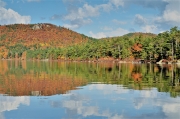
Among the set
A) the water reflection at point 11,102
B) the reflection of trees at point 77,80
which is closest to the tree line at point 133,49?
the reflection of trees at point 77,80

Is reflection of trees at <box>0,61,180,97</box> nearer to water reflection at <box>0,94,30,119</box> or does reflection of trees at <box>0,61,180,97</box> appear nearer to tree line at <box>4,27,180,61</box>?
water reflection at <box>0,94,30,119</box>

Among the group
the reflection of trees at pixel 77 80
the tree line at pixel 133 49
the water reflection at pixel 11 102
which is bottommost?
the water reflection at pixel 11 102

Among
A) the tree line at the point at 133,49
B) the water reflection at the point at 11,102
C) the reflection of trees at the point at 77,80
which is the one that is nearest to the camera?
the water reflection at the point at 11,102

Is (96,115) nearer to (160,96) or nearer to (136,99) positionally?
(136,99)

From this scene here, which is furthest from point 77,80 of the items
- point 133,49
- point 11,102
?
point 133,49

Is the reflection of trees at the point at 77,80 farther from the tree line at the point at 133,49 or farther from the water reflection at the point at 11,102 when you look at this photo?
the tree line at the point at 133,49

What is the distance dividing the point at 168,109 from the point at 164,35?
3389 inches

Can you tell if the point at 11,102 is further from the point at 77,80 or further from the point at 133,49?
the point at 133,49

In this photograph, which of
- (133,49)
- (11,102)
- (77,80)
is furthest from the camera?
(133,49)

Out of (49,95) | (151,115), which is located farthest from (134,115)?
(49,95)

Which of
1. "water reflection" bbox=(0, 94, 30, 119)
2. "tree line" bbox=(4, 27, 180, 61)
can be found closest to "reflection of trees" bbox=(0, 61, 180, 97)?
"water reflection" bbox=(0, 94, 30, 119)

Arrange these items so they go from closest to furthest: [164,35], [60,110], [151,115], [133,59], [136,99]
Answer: [151,115], [60,110], [136,99], [164,35], [133,59]

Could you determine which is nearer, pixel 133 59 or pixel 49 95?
pixel 49 95

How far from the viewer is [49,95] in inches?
802
